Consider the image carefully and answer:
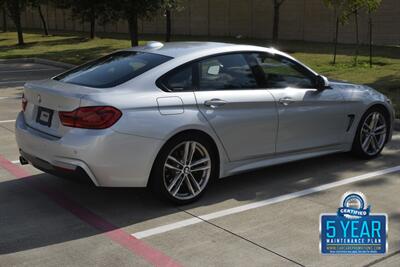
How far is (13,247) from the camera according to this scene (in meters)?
4.21

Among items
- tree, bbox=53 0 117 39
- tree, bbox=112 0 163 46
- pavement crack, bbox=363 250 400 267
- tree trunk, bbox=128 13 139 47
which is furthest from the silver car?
tree trunk, bbox=128 13 139 47

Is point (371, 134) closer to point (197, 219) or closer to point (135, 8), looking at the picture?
point (197, 219)

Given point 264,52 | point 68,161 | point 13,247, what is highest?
point 264,52

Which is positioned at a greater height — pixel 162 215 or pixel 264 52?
pixel 264 52

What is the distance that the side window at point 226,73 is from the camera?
17.3 feet

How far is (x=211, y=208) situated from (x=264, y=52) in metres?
1.81

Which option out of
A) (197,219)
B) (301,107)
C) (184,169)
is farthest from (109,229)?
(301,107)

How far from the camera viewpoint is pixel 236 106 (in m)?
5.28

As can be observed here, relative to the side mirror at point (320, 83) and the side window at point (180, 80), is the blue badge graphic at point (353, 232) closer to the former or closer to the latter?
the side window at point (180, 80)

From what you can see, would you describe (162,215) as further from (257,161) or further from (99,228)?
(257,161)

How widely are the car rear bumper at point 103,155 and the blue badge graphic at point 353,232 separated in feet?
5.20

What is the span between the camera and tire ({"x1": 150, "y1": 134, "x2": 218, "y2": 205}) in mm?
4840

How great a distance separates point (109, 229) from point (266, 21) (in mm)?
25863

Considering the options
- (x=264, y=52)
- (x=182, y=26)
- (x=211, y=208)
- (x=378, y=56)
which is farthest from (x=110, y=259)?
(x=182, y=26)
